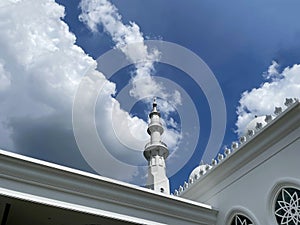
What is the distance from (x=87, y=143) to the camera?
10930mm

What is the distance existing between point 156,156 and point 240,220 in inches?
298

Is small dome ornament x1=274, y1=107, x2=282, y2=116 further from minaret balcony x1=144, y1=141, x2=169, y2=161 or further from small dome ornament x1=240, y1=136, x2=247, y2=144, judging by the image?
minaret balcony x1=144, y1=141, x2=169, y2=161

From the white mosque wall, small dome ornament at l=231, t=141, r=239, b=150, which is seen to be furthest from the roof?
small dome ornament at l=231, t=141, r=239, b=150

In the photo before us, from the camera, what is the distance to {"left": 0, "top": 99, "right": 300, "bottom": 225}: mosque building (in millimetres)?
5512

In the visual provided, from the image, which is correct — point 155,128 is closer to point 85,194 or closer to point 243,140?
point 243,140

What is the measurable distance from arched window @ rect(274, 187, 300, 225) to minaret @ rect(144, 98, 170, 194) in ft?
23.5

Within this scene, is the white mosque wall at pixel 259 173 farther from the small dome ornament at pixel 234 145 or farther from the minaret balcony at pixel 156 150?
the minaret balcony at pixel 156 150

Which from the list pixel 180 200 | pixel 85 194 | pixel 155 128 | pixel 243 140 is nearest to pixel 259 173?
pixel 243 140

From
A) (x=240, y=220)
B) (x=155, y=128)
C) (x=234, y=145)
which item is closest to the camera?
(x=240, y=220)

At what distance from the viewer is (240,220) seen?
6.56 meters

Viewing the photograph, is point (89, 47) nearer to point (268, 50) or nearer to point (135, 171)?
point (268, 50)

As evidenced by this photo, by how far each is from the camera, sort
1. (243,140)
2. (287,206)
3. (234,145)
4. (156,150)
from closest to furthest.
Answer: (287,206)
(243,140)
(234,145)
(156,150)

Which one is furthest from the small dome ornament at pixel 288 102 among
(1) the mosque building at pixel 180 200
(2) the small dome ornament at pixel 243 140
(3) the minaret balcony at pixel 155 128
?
(3) the minaret balcony at pixel 155 128

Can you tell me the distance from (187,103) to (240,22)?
3.95 metres
